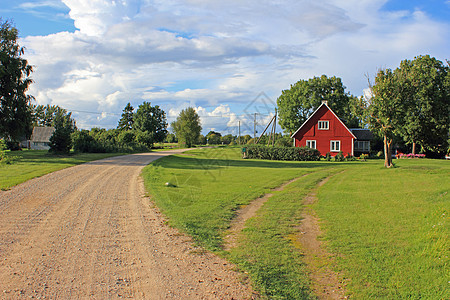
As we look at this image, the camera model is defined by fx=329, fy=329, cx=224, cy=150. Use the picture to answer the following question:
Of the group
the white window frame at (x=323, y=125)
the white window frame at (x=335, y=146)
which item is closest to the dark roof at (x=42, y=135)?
the white window frame at (x=323, y=125)

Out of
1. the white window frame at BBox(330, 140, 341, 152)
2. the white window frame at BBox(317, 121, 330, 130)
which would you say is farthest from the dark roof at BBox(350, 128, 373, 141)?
the white window frame at BBox(317, 121, 330, 130)

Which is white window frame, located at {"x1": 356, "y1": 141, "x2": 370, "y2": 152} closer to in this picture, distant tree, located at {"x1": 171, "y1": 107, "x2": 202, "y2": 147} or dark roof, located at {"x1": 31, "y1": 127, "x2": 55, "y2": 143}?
distant tree, located at {"x1": 171, "y1": 107, "x2": 202, "y2": 147}

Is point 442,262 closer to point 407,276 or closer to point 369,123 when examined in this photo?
point 407,276

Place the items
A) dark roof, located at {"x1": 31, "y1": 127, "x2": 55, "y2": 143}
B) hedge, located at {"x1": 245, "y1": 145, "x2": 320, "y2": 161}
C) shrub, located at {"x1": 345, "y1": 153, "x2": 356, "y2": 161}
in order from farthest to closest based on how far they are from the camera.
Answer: dark roof, located at {"x1": 31, "y1": 127, "x2": 55, "y2": 143}
shrub, located at {"x1": 345, "y1": 153, "x2": 356, "y2": 161}
hedge, located at {"x1": 245, "y1": 145, "x2": 320, "y2": 161}

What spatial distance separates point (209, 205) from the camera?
36.8ft

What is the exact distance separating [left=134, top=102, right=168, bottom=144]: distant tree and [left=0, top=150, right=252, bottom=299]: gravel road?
8668 centimetres

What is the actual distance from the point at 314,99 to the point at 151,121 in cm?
5572

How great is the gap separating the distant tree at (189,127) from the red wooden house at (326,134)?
44.1m

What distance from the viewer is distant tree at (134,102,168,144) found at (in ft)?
318

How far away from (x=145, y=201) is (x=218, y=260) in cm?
653

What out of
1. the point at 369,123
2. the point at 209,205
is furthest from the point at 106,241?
the point at 369,123

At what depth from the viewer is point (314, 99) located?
186 ft

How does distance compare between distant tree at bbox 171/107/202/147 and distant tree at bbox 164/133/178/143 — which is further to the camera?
distant tree at bbox 164/133/178/143

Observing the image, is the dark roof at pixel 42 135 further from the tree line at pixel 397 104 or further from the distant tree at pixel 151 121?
the tree line at pixel 397 104
